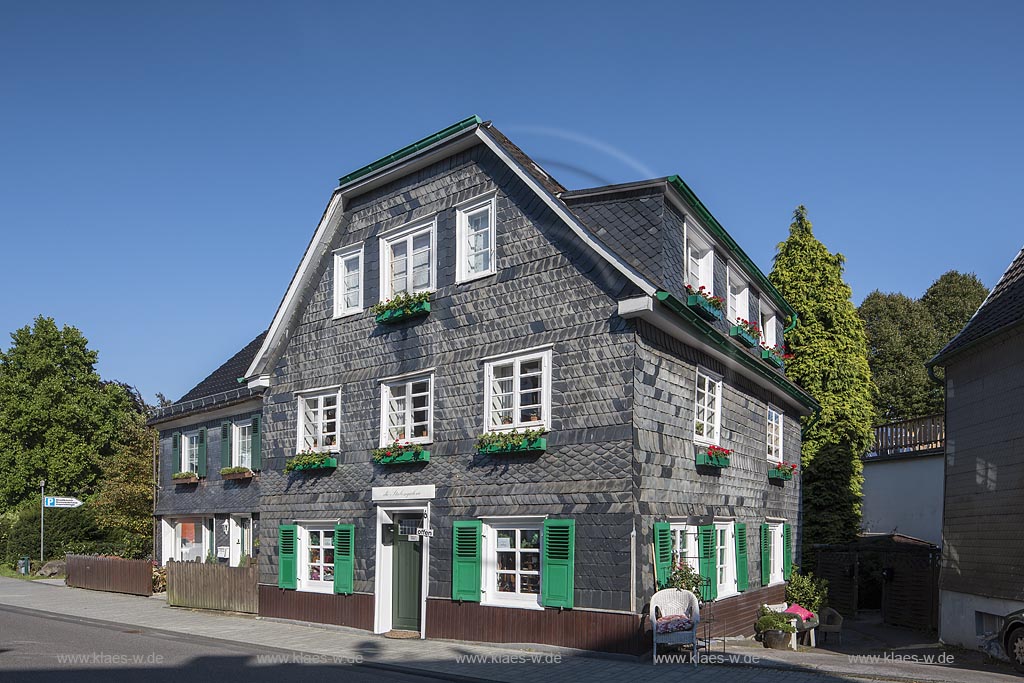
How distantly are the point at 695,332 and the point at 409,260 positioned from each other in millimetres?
5976

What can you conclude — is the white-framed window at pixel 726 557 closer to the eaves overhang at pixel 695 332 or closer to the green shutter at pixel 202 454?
the eaves overhang at pixel 695 332

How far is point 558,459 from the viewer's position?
15586 millimetres

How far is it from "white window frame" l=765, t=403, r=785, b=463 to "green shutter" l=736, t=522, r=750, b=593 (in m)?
2.85

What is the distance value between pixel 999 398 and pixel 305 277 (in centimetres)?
1424

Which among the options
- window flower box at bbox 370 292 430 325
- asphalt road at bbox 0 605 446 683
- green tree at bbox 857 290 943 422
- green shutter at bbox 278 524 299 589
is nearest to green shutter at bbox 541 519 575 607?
asphalt road at bbox 0 605 446 683

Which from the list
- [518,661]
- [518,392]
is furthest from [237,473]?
[518,661]

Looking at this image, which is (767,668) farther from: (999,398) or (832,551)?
(832,551)

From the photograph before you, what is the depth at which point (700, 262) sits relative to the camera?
18.9 metres

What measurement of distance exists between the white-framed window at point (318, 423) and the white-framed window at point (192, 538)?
9.55 metres

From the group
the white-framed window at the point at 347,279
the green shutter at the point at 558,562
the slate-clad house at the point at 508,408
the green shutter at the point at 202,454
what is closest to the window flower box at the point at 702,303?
the slate-clad house at the point at 508,408

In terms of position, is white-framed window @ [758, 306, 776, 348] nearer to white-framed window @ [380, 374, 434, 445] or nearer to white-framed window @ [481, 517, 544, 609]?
white-framed window @ [380, 374, 434, 445]

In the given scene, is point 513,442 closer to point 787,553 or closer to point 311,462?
point 311,462

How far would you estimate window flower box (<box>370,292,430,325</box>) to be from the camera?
18125 millimetres

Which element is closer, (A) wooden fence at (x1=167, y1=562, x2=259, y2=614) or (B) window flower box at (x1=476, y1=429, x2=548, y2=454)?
(B) window flower box at (x1=476, y1=429, x2=548, y2=454)
